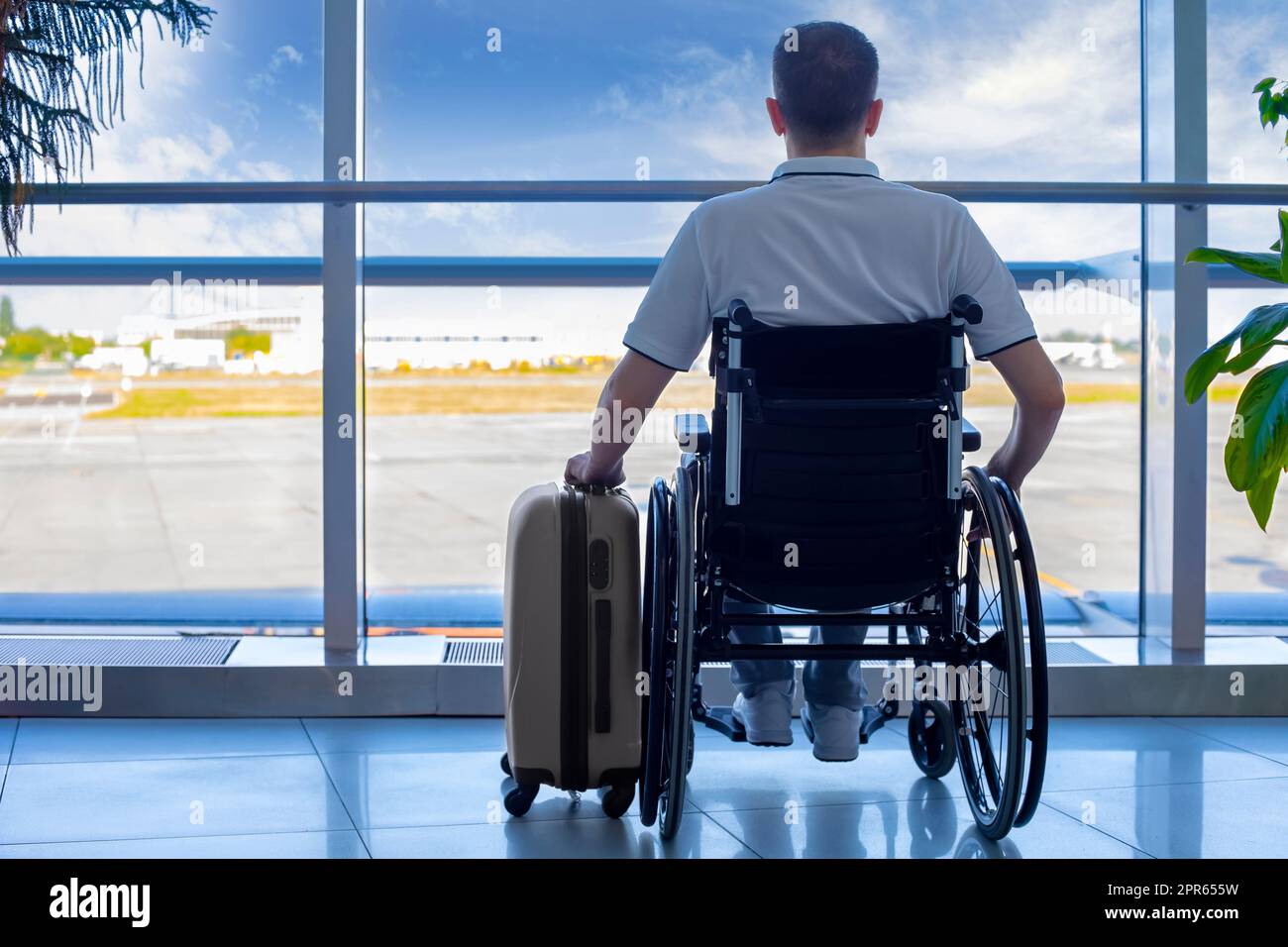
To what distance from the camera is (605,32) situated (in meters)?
3.12

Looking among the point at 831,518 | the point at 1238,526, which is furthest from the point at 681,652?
the point at 1238,526

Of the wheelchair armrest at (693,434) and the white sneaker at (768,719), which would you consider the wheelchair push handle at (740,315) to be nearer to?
the wheelchair armrest at (693,434)

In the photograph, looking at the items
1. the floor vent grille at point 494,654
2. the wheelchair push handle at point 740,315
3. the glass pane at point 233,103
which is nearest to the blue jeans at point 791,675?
the wheelchair push handle at point 740,315

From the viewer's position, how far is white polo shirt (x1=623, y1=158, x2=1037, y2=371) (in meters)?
1.87

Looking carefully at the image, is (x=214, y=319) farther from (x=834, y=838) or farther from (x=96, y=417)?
(x=834, y=838)

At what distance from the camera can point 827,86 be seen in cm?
193

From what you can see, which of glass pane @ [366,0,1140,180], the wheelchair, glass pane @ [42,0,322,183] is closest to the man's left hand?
the wheelchair

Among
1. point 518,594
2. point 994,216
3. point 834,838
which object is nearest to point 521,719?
point 518,594

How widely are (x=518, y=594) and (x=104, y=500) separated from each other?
5.41 feet

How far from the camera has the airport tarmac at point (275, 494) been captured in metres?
3.10

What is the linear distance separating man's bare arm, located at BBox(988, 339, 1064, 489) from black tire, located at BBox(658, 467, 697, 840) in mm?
571

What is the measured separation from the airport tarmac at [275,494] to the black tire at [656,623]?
1.22 metres

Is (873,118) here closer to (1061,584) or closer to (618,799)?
(618,799)

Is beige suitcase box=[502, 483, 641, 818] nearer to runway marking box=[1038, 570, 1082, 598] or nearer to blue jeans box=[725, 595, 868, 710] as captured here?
blue jeans box=[725, 595, 868, 710]
